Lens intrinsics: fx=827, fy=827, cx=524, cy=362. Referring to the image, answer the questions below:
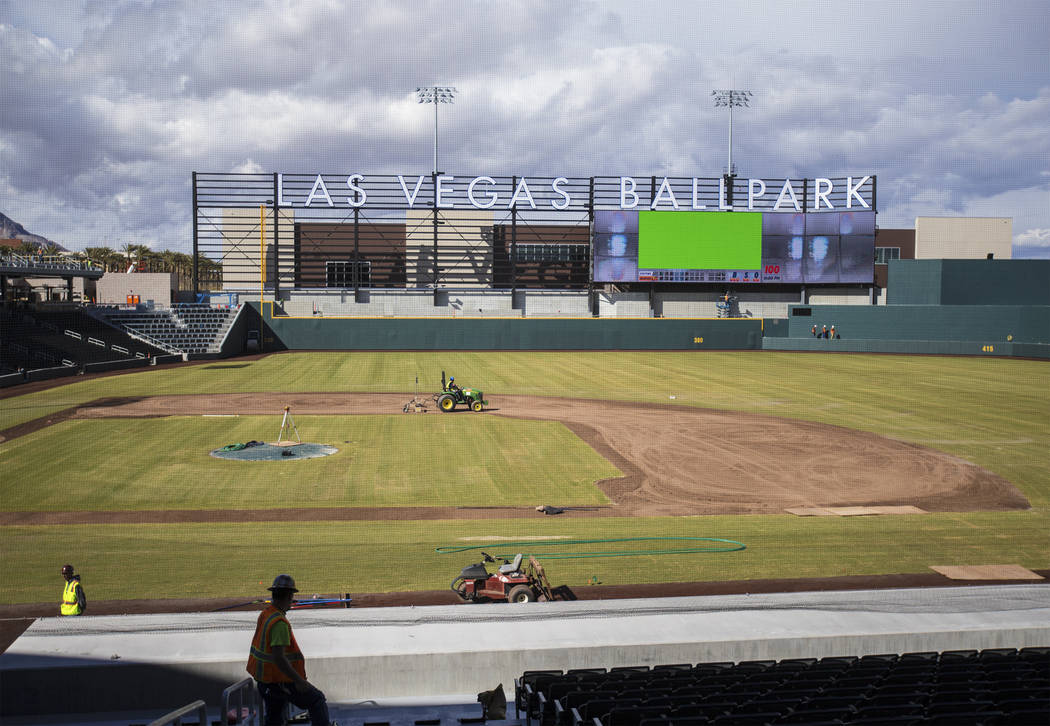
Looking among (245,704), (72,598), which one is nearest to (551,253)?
(72,598)

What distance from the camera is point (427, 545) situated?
56.4 ft

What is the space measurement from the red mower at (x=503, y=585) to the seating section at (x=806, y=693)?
474 cm

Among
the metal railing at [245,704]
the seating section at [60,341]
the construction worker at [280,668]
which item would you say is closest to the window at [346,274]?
the seating section at [60,341]

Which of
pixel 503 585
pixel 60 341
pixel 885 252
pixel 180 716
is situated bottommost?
pixel 503 585

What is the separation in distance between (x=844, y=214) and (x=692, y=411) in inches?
2013

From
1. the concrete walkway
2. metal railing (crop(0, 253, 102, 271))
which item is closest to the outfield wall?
metal railing (crop(0, 253, 102, 271))

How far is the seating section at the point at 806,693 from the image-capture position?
627 cm

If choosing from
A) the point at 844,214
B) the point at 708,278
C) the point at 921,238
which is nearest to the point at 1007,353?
the point at 844,214

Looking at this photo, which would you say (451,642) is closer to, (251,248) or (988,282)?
(251,248)

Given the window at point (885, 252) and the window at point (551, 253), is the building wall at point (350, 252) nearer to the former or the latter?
the window at point (551, 253)

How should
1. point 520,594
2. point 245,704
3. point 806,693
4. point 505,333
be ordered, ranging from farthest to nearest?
point 505,333 < point 520,594 < point 245,704 < point 806,693

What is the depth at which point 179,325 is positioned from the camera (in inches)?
2648

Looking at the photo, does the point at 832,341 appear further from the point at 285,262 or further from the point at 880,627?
the point at 880,627

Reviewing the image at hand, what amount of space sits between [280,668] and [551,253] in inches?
3139
